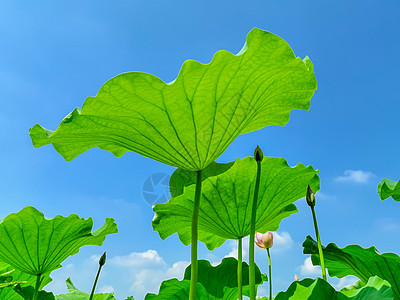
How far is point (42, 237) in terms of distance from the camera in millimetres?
1977

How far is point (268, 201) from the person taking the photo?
5.26 feet

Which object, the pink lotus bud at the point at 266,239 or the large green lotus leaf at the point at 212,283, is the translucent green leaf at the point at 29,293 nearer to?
the large green lotus leaf at the point at 212,283

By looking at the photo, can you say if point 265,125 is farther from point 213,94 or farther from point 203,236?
point 203,236

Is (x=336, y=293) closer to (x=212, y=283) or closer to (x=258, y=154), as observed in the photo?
(x=258, y=154)

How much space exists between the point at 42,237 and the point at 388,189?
1951mm

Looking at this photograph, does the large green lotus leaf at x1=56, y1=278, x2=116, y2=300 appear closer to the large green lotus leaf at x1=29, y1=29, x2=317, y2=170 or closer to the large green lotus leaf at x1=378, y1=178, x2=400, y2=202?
the large green lotus leaf at x1=29, y1=29, x2=317, y2=170

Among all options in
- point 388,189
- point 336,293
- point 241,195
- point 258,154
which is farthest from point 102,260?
point 388,189

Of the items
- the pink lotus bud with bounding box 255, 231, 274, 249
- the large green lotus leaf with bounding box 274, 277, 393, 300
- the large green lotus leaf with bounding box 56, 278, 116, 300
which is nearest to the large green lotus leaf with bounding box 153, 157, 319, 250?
the pink lotus bud with bounding box 255, 231, 274, 249

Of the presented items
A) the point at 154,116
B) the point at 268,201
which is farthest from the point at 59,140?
the point at 268,201

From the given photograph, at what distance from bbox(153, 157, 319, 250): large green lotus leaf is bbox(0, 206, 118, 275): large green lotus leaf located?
513 millimetres

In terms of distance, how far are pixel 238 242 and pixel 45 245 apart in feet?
3.65

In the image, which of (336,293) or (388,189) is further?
(388,189)

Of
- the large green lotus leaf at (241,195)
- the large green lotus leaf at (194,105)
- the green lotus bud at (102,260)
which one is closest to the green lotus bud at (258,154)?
the large green lotus leaf at (194,105)

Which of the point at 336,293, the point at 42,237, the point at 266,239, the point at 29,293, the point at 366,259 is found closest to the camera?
the point at 336,293
